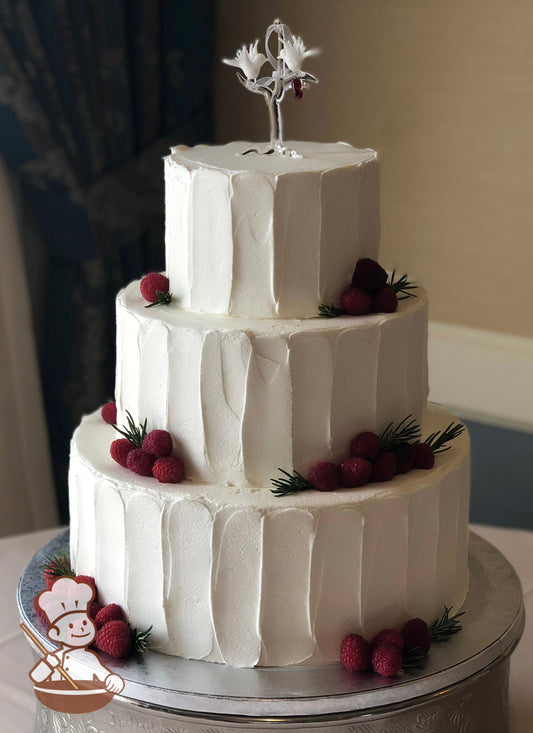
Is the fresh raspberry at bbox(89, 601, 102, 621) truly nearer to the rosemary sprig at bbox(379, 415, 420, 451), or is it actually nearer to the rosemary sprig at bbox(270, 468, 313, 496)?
the rosemary sprig at bbox(270, 468, 313, 496)

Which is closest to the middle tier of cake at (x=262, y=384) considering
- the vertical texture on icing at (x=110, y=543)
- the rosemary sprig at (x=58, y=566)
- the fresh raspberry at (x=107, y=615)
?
the vertical texture on icing at (x=110, y=543)

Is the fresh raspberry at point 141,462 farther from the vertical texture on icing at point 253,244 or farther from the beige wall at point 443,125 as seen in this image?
the beige wall at point 443,125

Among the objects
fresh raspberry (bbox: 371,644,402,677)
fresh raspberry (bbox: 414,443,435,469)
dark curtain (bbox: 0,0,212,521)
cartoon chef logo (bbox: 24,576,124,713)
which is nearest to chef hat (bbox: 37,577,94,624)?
cartoon chef logo (bbox: 24,576,124,713)

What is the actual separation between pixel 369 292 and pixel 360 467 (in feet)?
0.94

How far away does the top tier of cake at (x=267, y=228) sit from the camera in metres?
1.55

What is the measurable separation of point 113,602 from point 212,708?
0.94 feet

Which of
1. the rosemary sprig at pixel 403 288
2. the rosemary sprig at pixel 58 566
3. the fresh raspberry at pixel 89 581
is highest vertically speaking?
the rosemary sprig at pixel 403 288

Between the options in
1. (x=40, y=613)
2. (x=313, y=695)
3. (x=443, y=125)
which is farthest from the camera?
(x=443, y=125)

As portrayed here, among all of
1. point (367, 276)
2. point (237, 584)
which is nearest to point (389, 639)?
point (237, 584)

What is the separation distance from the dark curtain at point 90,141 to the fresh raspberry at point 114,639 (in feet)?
5.53

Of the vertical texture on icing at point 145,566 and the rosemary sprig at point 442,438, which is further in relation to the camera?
the rosemary sprig at point 442,438

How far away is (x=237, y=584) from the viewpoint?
156 centimetres

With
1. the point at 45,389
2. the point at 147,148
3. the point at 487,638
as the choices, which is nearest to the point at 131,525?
the point at 487,638

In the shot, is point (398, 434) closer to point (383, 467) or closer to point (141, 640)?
point (383, 467)
